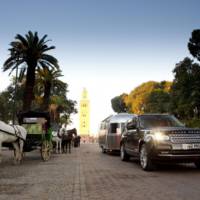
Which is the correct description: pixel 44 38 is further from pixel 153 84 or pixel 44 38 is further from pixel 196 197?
pixel 153 84

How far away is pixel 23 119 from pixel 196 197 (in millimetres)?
16188

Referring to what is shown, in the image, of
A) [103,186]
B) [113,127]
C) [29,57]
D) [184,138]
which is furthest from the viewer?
[29,57]

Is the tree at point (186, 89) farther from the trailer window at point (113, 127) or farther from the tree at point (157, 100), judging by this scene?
the trailer window at point (113, 127)

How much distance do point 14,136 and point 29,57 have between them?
2389 cm

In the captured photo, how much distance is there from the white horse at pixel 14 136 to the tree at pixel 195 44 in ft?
155

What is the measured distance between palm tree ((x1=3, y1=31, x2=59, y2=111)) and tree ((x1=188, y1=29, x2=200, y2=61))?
26723 mm

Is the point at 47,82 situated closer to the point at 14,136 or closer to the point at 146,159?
the point at 14,136

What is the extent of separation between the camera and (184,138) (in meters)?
13.0

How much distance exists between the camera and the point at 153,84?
100750 mm

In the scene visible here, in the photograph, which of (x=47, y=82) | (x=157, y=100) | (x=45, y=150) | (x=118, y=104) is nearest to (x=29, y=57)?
(x=47, y=82)

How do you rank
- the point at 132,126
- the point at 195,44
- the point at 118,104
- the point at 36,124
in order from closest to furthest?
the point at 132,126, the point at 36,124, the point at 195,44, the point at 118,104

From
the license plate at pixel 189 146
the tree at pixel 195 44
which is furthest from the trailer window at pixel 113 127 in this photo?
the tree at pixel 195 44

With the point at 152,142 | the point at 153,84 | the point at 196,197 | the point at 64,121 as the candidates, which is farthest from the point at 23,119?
the point at 153,84

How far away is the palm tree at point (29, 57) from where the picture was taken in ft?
129
